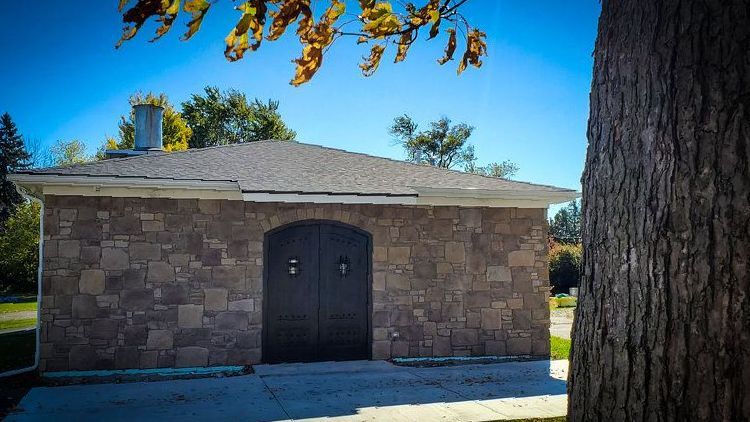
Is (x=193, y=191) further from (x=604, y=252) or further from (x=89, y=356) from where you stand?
(x=604, y=252)

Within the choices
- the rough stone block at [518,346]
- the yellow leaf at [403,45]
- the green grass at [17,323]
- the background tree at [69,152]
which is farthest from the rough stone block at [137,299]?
the background tree at [69,152]

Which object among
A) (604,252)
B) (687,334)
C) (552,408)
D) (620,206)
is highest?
(620,206)

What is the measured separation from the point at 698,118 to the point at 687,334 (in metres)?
0.80

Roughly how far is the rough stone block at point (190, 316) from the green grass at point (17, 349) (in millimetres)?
2802

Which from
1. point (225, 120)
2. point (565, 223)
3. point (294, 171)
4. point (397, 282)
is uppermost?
point (225, 120)

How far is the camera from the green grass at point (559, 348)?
Result: 377 inches

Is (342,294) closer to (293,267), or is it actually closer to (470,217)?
(293,267)

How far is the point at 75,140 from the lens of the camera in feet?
116

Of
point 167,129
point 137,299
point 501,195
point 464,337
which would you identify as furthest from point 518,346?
point 167,129

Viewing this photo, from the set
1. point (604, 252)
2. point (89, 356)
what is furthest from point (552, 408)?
point (89, 356)

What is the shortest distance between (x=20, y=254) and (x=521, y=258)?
23.8 meters

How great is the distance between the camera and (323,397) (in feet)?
21.3

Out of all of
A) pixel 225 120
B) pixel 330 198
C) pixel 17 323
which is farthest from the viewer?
pixel 225 120

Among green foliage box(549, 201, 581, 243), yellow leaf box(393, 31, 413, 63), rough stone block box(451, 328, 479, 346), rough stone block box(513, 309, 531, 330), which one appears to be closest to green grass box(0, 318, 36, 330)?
rough stone block box(451, 328, 479, 346)
